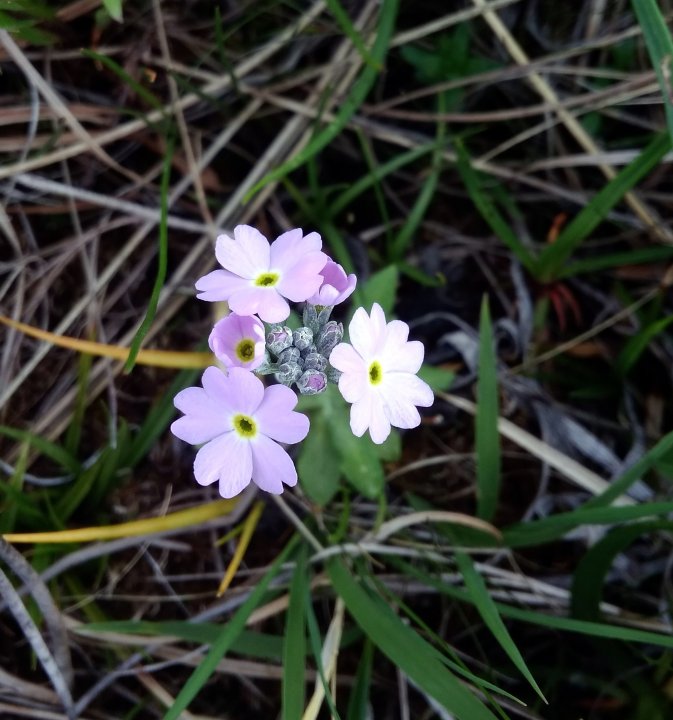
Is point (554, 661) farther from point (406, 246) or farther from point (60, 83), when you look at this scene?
point (60, 83)

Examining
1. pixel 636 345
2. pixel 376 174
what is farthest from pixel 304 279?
pixel 636 345

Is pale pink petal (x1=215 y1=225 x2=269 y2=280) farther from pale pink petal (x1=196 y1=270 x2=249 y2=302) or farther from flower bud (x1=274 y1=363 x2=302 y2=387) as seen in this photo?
flower bud (x1=274 y1=363 x2=302 y2=387)

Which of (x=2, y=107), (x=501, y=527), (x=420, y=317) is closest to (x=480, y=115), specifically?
(x=420, y=317)

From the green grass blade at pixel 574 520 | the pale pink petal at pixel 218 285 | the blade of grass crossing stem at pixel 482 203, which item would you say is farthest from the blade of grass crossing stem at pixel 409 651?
the blade of grass crossing stem at pixel 482 203

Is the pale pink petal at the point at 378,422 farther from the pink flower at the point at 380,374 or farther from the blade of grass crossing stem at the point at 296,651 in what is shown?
the blade of grass crossing stem at the point at 296,651

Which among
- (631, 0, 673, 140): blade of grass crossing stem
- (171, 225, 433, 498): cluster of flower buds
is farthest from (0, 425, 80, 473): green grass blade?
(631, 0, 673, 140): blade of grass crossing stem

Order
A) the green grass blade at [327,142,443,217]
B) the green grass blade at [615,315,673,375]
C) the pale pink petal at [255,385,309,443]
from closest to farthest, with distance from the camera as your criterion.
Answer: the pale pink petal at [255,385,309,443]
the green grass blade at [615,315,673,375]
the green grass blade at [327,142,443,217]
